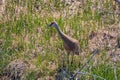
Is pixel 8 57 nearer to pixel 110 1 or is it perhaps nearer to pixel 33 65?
pixel 33 65

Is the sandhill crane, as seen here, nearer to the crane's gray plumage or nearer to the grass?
the crane's gray plumage

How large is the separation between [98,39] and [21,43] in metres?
1.22

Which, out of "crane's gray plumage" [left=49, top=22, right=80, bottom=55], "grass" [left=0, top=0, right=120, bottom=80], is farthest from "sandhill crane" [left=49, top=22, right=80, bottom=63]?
"grass" [left=0, top=0, right=120, bottom=80]

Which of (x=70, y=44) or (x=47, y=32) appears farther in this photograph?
(x=47, y=32)

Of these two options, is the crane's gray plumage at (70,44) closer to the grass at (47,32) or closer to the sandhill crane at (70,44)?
the sandhill crane at (70,44)

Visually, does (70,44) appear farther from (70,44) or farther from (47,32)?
(47,32)

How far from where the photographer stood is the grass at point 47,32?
7.76 m

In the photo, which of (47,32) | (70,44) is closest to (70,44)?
(70,44)

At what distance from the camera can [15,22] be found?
873cm

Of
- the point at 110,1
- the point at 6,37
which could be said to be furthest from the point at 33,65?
the point at 110,1

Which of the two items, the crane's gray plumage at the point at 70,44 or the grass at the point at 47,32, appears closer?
the crane's gray plumage at the point at 70,44

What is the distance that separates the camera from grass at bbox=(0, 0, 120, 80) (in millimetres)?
7758

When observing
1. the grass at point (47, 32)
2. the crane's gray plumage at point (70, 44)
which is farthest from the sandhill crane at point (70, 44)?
the grass at point (47, 32)

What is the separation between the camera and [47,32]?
28.0 feet
